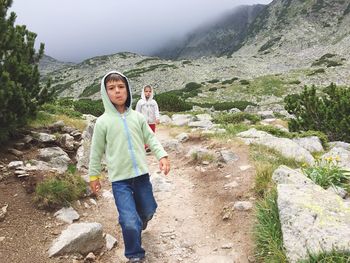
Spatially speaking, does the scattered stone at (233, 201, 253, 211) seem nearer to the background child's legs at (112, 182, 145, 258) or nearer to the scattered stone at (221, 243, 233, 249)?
the scattered stone at (221, 243, 233, 249)

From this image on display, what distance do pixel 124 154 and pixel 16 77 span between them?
5677 millimetres

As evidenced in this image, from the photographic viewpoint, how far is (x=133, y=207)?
5227mm

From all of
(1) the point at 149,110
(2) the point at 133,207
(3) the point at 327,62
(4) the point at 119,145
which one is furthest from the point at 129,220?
(3) the point at 327,62

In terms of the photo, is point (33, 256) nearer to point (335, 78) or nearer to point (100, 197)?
point (100, 197)

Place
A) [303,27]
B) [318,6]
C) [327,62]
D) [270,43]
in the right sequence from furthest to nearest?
[318,6] → [270,43] → [303,27] → [327,62]

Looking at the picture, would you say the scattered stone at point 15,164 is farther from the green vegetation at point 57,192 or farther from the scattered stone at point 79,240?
the scattered stone at point 79,240

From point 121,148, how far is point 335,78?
49.4 metres

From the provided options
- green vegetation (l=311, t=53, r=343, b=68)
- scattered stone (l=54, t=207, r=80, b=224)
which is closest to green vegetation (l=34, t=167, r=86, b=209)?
scattered stone (l=54, t=207, r=80, b=224)

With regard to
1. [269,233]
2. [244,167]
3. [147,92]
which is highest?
[147,92]

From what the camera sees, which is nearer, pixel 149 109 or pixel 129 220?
pixel 129 220

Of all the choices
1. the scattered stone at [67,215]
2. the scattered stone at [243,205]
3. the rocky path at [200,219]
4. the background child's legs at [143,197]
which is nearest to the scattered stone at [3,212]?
the scattered stone at [67,215]

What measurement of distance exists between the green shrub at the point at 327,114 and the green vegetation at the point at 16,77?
11443mm

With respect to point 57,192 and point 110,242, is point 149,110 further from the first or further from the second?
point 110,242

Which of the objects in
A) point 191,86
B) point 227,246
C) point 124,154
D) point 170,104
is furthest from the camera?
point 191,86
